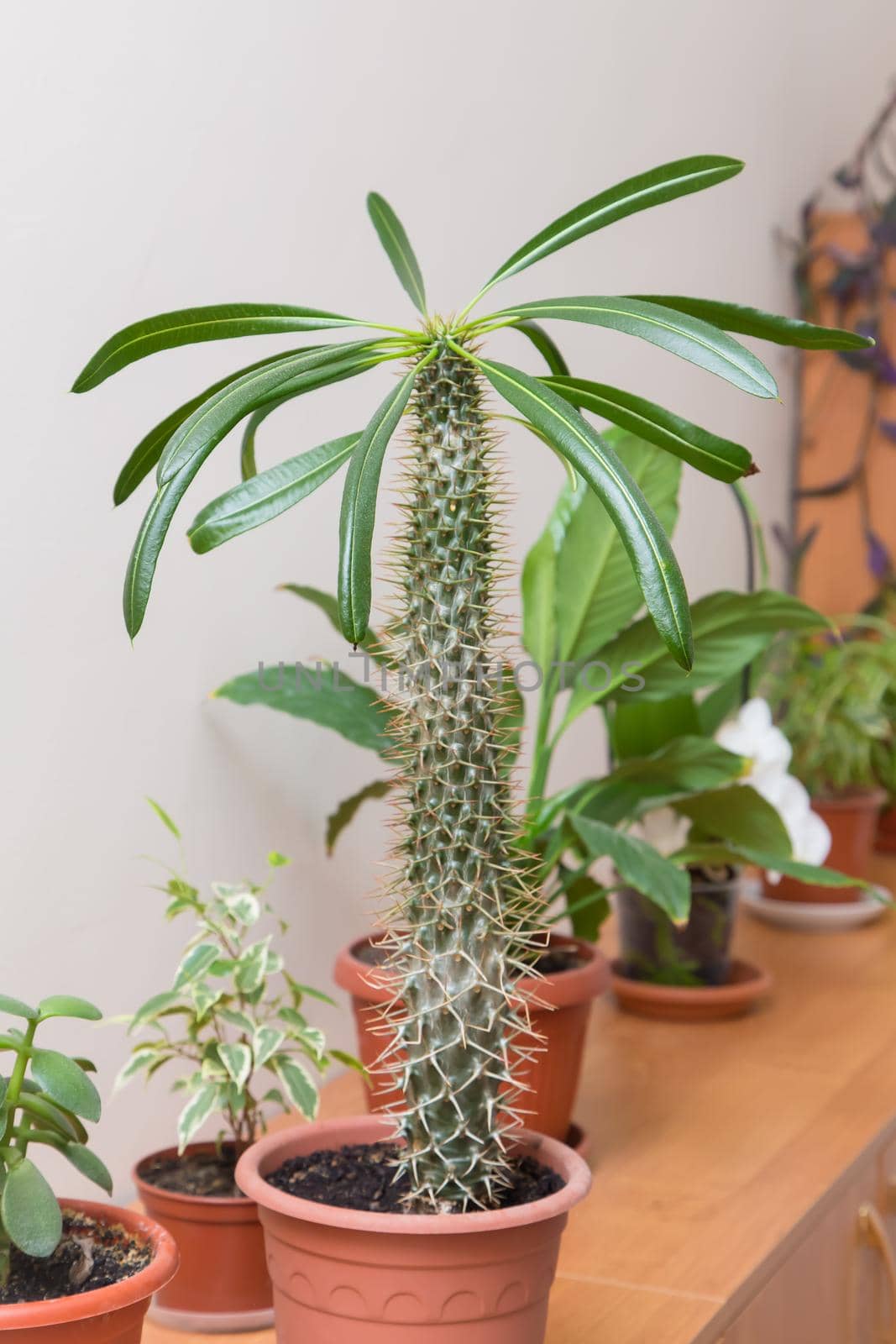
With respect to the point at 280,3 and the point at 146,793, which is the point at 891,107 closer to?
the point at 280,3

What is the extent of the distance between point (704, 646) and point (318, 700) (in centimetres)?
42

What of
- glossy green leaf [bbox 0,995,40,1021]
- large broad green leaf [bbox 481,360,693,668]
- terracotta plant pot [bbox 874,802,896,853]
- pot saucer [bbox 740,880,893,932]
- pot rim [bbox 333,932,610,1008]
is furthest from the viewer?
terracotta plant pot [bbox 874,802,896,853]

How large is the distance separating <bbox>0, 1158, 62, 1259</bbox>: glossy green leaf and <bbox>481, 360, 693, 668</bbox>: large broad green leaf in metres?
0.48

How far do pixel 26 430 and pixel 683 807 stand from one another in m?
0.78

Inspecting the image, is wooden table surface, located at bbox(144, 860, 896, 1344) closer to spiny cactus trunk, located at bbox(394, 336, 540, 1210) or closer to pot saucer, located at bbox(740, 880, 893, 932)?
pot saucer, located at bbox(740, 880, 893, 932)

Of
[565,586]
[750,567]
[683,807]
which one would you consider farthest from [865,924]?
[565,586]

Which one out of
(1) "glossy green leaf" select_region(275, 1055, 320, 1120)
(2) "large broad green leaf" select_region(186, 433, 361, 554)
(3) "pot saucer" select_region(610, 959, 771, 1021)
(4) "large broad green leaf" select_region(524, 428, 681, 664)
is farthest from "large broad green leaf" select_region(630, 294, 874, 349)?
(3) "pot saucer" select_region(610, 959, 771, 1021)

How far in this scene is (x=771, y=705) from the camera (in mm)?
2506

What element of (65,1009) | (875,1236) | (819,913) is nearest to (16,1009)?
(65,1009)

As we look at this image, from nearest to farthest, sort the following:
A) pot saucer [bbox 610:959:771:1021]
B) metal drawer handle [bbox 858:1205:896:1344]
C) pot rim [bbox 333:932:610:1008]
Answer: pot rim [bbox 333:932:610:1008]
metal drawer handle [bbox 858:1205:896:1344]
pot saucer [bbox 610:959:771:1021]

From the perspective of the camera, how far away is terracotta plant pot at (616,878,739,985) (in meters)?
1.81

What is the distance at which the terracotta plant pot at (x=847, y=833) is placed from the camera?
89.7 inches

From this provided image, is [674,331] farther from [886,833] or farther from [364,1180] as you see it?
[886,833]

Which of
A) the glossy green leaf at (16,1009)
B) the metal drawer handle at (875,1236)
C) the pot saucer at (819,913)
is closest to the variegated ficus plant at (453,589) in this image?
the glossy green leaf at (16,1009)
